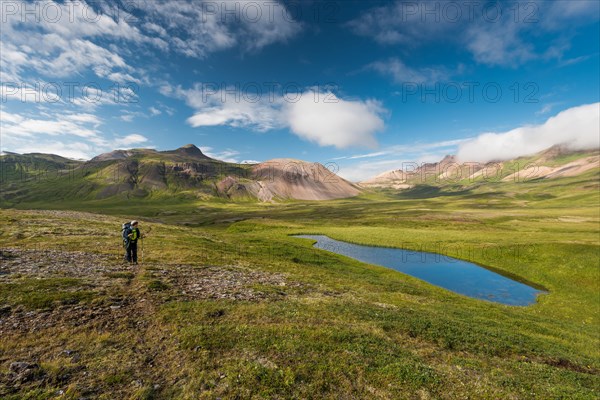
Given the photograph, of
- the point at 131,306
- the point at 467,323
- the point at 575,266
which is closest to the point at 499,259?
the point at 575,266

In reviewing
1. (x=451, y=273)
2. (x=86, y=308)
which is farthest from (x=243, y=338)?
(x=451, y=273)

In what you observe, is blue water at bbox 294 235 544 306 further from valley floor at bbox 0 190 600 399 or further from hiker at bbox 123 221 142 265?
hiker at bbox 123 221 142 265

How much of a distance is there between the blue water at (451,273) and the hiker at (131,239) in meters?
50.5

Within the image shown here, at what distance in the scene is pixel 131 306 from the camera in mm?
17281

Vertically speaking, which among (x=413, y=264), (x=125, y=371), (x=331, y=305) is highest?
(x=125, y=371)

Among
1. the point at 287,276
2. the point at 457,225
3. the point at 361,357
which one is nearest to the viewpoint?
the point at 361,357

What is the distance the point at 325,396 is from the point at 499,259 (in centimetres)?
7330

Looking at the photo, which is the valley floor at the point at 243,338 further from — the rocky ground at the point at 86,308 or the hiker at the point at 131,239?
the hiker at the point at 131,239

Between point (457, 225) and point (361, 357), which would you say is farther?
point (457, 225)

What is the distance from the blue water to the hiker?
166 feet

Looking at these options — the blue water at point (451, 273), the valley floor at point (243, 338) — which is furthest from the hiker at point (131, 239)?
the blue water at point (451, 273)

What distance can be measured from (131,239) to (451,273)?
60.3 metres

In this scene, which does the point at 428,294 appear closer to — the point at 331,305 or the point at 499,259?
the point at 331,305

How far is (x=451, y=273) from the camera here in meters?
59.2
